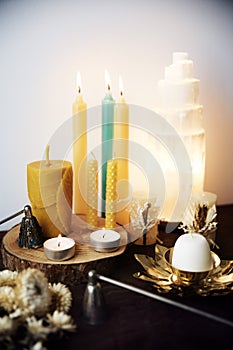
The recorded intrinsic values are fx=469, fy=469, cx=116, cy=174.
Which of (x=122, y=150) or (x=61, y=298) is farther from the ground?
(x=122, y=150)

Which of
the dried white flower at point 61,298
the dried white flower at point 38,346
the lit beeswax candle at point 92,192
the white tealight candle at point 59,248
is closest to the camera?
the dried white flower at point 38,346

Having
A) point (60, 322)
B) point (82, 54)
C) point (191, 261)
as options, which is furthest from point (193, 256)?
point (82, 54)

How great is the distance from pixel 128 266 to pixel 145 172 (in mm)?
272

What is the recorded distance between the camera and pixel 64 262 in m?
0.76

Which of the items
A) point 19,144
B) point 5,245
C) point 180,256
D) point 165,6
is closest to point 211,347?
point 180,256

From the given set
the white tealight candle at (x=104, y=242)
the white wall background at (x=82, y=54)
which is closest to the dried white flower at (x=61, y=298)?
the white tealight candle at (x=104, y=242)

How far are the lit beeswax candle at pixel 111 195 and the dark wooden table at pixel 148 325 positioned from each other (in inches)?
5.2

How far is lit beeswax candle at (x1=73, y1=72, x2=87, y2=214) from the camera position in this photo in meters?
0.89

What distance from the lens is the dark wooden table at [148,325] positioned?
0.62 m

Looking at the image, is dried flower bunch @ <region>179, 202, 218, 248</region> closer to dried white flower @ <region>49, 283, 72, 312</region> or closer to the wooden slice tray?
the wooden slice tray

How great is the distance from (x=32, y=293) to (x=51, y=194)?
0.80 feet

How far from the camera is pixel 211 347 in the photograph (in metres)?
0.61

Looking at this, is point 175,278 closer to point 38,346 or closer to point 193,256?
point 193,256

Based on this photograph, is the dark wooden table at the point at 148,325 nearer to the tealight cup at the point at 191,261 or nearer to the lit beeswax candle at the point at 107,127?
the tealight cup at the point at 191,261
